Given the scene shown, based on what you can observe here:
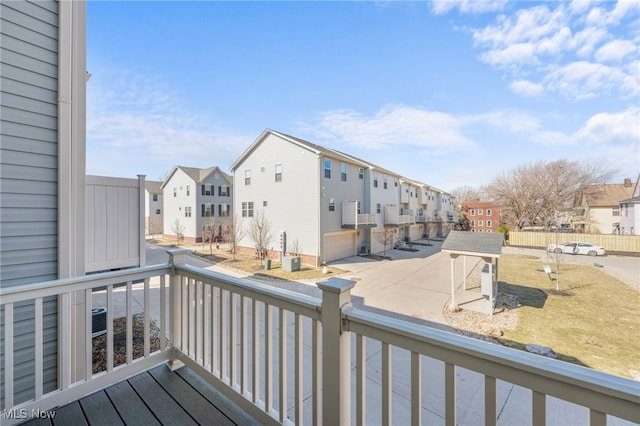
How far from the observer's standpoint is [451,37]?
6.17 m

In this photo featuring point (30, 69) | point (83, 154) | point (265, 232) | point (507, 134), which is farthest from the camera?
point (265, 232)

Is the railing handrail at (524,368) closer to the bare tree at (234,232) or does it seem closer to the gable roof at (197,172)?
the bare tree at (234,232)

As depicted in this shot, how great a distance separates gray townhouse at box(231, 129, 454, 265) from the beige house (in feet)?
72.0

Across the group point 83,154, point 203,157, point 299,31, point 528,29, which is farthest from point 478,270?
point 203,157

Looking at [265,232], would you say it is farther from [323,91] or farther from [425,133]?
[425,133]

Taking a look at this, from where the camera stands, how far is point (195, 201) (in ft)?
71.3

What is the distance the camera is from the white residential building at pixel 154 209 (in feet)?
86.5

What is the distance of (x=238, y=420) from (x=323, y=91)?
411 inches

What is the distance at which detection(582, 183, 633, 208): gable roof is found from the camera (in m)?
25.6

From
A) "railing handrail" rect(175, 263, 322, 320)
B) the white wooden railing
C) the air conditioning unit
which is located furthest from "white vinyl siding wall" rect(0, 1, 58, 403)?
the air conditioning unit

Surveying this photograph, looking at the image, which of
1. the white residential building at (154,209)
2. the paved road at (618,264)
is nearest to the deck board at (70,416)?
the paved road at (618,264)

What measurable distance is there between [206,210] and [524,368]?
23980mm

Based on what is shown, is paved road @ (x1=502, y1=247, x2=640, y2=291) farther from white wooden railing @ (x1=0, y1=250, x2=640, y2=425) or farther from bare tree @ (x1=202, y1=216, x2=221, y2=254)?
bare tree @ (x1=202, y1=216, x2=221, y2=254)

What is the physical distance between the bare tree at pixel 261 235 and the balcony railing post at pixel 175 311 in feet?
42.6
